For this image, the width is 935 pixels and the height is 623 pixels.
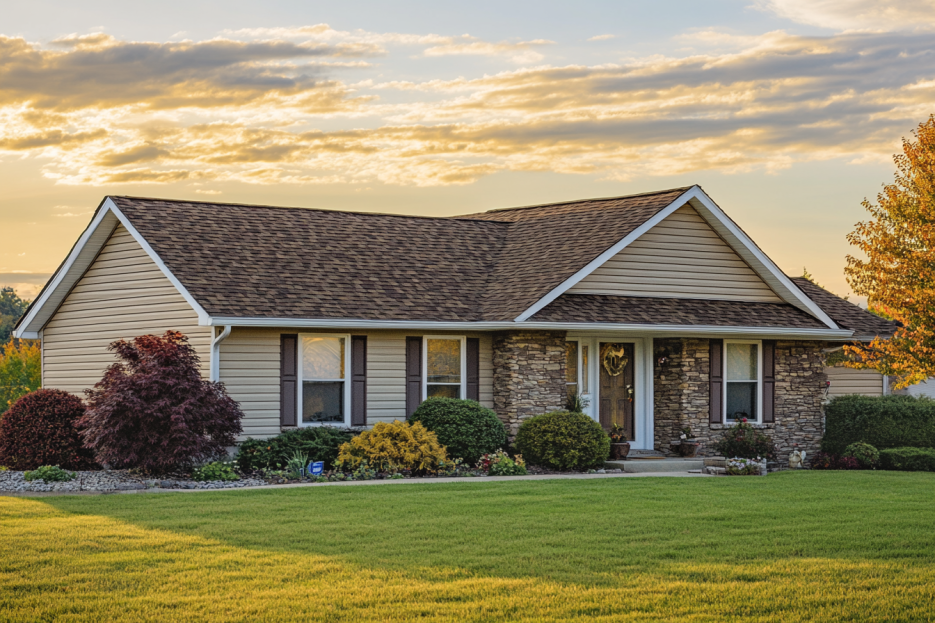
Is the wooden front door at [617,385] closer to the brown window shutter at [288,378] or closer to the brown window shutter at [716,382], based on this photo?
the brown window shutter at [716,382]

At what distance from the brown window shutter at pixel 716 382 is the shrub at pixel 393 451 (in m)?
6.71

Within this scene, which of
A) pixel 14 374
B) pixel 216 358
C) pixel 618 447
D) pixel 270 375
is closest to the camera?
pixel 216 358

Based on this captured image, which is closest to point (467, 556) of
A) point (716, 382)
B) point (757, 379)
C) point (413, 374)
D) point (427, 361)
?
point (413, 374)

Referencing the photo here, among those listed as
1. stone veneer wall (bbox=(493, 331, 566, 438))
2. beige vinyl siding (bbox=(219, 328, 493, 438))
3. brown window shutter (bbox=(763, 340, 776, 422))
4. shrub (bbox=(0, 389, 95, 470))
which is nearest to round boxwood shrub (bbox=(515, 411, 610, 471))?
stone veneer wall (bbox=(493, 331, 566, 438))

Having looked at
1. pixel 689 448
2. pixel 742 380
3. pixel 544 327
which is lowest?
pixel 689 448

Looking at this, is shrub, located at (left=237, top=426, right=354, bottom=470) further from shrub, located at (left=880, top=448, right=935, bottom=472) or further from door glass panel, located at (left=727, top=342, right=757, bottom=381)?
shrub, located at (left=880, top=448, right=935, bottom=472)

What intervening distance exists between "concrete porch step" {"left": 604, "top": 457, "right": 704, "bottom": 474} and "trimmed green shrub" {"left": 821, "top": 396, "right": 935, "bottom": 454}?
4082 mm

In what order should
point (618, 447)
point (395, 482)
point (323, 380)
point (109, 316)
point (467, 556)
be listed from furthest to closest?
point (109, 316) < point (618, 447) < point (323, 380) < point (395, 482) < point (467, 556)

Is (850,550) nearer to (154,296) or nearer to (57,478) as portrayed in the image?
(57,478)

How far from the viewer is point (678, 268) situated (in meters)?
22.7

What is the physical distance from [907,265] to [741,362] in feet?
17.1

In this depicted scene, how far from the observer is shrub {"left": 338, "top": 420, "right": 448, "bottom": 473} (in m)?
18.0

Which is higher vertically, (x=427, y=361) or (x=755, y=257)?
(x=755, y=257)

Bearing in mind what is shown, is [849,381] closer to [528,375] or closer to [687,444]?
[687,444]
